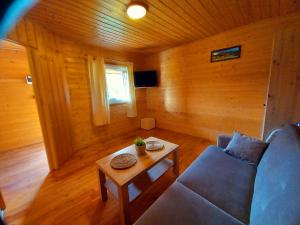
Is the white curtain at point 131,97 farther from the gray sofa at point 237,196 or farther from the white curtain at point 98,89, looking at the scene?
the gray sofa at point 237,196

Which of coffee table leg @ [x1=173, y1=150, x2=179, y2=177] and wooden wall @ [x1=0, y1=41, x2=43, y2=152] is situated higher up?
wooden wall @ [x1=0, y1=41, x2=43, y2=152]

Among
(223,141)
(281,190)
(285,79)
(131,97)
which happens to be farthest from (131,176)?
(131,97)

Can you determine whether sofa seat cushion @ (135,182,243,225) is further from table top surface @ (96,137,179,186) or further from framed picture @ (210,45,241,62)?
framed picture @ (210,45,241,62)

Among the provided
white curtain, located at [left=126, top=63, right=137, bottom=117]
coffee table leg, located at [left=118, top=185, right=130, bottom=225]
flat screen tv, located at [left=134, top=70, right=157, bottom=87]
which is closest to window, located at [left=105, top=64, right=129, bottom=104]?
white curtain, located at [left=126, top=63, right=137, bottom=117]

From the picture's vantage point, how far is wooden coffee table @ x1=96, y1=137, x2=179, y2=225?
1.17 m

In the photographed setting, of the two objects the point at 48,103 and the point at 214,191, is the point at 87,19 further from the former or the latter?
the point at 214,191

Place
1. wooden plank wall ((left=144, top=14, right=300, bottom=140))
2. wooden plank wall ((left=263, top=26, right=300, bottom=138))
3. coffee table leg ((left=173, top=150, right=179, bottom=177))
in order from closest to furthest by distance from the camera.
→ wooden plank wall ((left=263, top=26, right=300, bottom=138)), coffee table leg ((left=173, top=150, right=179, bottom=177)), wooden plank wall ((left=144, top=14, right=300, bottom=140))

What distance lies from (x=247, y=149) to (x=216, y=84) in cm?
169

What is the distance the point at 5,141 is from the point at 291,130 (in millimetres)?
4803

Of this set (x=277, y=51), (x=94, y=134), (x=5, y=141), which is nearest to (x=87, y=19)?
(x=94, y=134)

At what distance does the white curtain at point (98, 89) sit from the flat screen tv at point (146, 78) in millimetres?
1048

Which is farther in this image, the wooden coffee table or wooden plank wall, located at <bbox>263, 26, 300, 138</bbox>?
wooden plank wall, located at <bbox>263, 26, 300, 138</bbox>

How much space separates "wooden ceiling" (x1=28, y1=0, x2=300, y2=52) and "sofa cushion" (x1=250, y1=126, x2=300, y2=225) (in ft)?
5.83

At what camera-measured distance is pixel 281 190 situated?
0.71m
